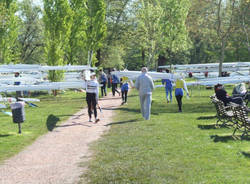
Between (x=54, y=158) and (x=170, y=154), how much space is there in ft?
8.15

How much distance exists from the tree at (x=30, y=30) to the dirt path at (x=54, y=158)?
45.5 meters

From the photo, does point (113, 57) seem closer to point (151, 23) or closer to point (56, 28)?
point (151, 23)

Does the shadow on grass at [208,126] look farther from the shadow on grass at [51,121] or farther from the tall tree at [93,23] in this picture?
the tall tree at [93,23]

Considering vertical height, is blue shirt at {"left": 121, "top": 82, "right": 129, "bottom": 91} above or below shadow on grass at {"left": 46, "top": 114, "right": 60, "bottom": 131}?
above

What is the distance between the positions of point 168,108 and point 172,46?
29.2m

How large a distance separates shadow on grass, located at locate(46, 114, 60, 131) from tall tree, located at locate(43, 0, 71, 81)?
14969 millimetres

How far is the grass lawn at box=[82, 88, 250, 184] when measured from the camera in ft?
21.9

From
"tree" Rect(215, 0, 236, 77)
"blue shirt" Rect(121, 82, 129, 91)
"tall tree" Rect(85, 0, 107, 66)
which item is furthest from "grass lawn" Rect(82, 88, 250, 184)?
"tall tree" Rect(85, 0, 107, 66)

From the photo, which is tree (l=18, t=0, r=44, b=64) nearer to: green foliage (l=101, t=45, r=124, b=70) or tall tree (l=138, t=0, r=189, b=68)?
green foliage (l=101, t=45, r=124, b=70)

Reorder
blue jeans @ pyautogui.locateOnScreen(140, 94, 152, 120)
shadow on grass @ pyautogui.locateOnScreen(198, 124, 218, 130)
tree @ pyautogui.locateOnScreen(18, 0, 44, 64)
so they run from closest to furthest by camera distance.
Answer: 1. shadow on grass @ pyautogui.locateOnScreen(198, 124, 218, 130)
2. blue jeans @ pyautogui.locateOnScreen(140, 94, 152, 120)
3. tree @ pyautogui.locateOnScreen(18, 0, 44, 64)

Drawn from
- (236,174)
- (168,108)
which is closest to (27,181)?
(236,174)

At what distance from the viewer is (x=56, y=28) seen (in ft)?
103

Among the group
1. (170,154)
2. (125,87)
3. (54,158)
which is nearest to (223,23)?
(125,87)

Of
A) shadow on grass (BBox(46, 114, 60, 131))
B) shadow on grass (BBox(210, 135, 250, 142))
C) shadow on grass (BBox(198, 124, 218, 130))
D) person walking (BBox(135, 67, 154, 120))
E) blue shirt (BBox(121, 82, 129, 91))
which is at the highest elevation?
person walking (BBox(135, 67, 154, 120))
